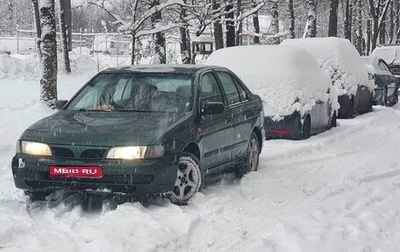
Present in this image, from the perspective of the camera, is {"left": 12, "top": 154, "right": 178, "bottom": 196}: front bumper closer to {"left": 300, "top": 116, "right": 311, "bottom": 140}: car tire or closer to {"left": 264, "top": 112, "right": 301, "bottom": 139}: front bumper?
{"left": 264, "top": 112, "right": 301, "bottom": 139}: front bumper

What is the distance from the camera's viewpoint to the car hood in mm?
5867

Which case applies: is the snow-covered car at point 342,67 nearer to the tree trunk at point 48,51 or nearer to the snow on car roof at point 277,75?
the snow on car roof at point 277,75

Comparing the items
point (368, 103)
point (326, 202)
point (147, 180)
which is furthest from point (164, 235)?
point (368, 103)

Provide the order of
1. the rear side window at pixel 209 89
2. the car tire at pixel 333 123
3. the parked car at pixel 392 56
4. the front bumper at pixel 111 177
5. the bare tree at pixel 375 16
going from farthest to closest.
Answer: the bare tree at pixel 375 16
the parked car at pixel 392 56
the car tire at pixel 333 123
the rear side window at pixel 209 89
the front bumper at pixel 111 177

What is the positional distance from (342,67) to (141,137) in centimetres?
960

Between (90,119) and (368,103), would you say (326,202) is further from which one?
(368,103)

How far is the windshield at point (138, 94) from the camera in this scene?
6.84m

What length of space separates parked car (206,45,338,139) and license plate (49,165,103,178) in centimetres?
566

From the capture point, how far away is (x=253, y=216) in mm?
6172

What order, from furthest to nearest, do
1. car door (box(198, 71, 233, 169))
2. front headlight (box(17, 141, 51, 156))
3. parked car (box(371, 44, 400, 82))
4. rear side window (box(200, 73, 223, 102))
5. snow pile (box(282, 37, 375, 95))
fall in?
parked car (box(371, 44, 400, 82)), snow pile (box(282, 37, 375, 95)), rear side window (box(200, 73, 223, 102)), car door (box(198, 71, 233, 169)), front headlight (box(17, 141, 51, 156))

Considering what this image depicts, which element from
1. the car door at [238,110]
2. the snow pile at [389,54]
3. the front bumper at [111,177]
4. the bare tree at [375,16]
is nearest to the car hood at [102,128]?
the front bumper at [111,177]

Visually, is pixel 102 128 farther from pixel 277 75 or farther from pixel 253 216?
pixel 277 75

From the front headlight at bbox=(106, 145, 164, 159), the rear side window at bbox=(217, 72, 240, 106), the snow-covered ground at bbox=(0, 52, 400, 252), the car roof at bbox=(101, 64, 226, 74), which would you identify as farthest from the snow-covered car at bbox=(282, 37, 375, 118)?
the front headlight at bbox=(106, 145, 164, 159)

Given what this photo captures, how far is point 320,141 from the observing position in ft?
36.8
